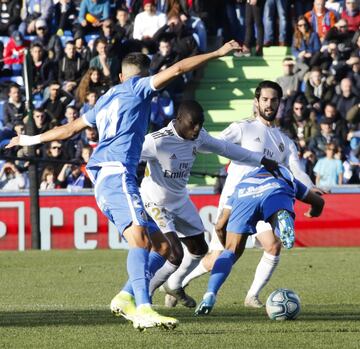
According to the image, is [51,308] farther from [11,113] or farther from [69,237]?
[11,113]

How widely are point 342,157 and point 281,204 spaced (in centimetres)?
1140

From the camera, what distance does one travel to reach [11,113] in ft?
81.6

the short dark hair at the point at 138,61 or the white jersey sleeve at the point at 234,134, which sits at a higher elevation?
the short dark hair at the point at 138,61

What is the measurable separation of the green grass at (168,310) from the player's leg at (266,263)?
20 cm

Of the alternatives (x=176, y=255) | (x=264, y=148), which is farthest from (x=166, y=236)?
(x=264, y=148)

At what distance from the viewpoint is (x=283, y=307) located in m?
10.7

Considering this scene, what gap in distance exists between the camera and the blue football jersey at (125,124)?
981 cm

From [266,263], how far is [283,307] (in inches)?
55.5

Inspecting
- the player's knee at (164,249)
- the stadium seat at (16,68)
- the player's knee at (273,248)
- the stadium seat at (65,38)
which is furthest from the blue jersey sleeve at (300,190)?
the stadium seat at (16,68)

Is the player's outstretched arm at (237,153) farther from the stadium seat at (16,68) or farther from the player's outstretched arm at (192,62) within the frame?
the stadium seat at (16,68)

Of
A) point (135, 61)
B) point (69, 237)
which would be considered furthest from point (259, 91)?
point (69, 237)

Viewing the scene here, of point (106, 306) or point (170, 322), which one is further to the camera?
point (106, 306)

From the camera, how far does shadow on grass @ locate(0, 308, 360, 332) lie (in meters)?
10.4

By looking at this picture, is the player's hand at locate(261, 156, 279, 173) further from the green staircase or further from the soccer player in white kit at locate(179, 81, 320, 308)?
the green staircase
